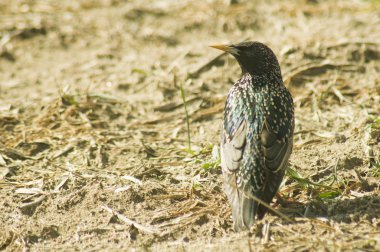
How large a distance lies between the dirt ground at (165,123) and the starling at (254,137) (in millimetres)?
226

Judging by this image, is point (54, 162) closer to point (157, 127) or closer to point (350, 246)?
point (157, 127)

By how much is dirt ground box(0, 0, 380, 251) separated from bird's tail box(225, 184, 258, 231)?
0.29 feet

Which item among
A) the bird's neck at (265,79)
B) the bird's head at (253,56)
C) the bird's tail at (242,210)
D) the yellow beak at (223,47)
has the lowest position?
the bird's tail at (242,210)

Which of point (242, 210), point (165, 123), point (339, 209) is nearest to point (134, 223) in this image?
point (242, 210)

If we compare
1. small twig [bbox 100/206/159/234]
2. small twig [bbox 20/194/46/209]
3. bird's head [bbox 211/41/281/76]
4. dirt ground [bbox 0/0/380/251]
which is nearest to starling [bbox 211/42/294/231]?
bird's head [bbox 211/41/281/76]

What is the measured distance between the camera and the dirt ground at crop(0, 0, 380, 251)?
219 inches

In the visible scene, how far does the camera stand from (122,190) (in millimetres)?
6031

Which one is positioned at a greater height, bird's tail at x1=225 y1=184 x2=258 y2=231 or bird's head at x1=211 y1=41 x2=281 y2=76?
bird's head at x1=211 y1=41 x2=281 y2=76

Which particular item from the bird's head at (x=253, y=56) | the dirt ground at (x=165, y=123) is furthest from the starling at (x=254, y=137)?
the dirt ground at (x=165, y=123)

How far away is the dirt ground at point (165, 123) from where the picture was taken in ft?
18.2

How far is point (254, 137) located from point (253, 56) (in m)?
1.20

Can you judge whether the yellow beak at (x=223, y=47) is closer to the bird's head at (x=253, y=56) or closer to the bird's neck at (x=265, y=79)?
the bird's head at (x=253, y=56)

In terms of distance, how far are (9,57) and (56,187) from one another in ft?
13.2

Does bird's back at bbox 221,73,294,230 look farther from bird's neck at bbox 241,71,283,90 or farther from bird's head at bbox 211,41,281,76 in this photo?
bird's head at bbox 211,41,281,76
